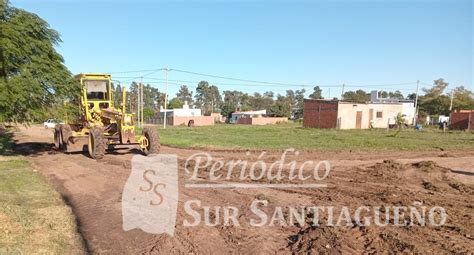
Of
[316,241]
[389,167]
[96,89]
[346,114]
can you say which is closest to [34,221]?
[316,241]

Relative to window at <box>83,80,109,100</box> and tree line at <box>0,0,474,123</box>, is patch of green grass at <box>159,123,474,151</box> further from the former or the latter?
tree line at <box>0,0,474,123</box>

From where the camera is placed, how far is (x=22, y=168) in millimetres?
14484

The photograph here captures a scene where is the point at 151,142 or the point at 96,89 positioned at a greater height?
the point at 96,89

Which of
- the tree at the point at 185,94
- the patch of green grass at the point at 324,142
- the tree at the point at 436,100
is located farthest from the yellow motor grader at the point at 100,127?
the tree at the point at 185,94

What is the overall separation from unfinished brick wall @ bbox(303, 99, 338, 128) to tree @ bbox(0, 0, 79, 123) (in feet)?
129

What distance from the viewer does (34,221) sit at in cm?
751

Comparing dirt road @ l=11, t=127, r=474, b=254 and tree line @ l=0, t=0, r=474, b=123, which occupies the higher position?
tree line @ l=0, t=0, r=474, b=123

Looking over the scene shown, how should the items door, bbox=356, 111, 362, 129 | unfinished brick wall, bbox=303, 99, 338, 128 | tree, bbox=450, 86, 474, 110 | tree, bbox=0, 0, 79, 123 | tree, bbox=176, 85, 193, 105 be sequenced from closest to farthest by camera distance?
1. tree, bbox=0, 0, 79, 123
2. unfinished brick wall, bbox=303, 99, 338, 128
3. door, bbox=356, 111, 362, 129
4. tree, bbox=450, 86, 474, 110
5. tree, bbox=176, 85, 193, 105

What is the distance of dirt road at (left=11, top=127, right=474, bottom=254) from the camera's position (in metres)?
6.13

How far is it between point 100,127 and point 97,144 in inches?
62.5

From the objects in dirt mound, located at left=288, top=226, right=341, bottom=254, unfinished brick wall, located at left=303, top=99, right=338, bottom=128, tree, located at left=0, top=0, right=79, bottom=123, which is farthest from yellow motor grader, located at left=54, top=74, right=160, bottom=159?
unfinished brick wall, located at left=303, top=99, right=338, bottom=128

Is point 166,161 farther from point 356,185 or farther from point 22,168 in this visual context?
point 356,185

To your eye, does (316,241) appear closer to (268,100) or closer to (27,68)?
(27,68)

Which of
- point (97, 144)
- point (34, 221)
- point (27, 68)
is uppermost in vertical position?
point (27, 68)
